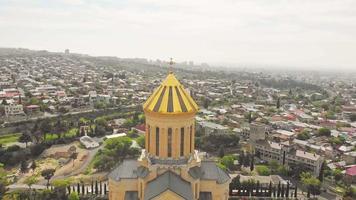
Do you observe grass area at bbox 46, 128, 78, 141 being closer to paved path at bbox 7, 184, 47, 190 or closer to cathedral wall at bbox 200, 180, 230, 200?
paved path at bbox 7, 184, 47, 190

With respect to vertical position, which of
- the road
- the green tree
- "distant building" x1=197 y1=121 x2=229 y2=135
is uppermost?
"distant building" x1=197 y1=121 x2=229 y2=135

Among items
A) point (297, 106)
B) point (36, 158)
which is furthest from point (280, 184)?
point (297, 106)

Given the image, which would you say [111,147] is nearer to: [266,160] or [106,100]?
[266,160]

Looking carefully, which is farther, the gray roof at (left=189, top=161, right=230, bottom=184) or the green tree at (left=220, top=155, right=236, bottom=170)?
the green tree at (left=220, top=155, right=236, bottom=170)

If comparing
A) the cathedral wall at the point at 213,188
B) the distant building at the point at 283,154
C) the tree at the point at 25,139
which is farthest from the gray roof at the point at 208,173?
the tree at the point at 25,139

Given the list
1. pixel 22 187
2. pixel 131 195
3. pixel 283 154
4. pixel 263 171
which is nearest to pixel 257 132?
pixel 283 154

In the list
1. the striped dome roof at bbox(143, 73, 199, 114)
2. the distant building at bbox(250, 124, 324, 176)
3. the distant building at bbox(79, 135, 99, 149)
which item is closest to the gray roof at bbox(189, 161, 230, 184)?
the striped dome roof at bbox(143, 73, 199, 114)

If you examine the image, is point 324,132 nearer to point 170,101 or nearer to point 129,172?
point 170,101

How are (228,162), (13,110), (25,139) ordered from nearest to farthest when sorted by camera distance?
(228,162) < (25,139) < (13,110)
